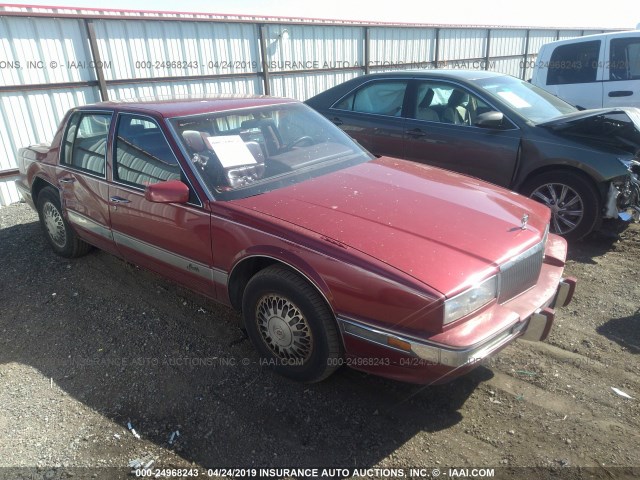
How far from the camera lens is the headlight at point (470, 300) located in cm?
226

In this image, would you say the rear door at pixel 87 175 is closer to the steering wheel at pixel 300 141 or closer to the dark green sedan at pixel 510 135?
the steering wheel at pixel 300 141

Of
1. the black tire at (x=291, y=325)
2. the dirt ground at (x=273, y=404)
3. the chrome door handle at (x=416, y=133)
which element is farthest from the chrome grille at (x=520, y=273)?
the chrome door handle at (x=416, y=133)

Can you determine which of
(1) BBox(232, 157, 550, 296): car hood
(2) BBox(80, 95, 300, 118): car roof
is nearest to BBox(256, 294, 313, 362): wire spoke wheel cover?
(1) BBox(232, 157, 550, 296): car hood

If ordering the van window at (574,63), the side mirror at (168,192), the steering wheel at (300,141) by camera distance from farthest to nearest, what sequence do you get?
the van window at (574,63), the steering wheel at (300,141), the side mirror at (168,192)

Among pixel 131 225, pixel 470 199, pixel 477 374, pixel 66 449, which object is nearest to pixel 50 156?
pixel 131 225

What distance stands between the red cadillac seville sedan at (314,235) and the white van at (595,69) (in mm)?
5295

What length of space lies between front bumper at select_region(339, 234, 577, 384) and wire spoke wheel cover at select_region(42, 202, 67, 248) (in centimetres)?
352

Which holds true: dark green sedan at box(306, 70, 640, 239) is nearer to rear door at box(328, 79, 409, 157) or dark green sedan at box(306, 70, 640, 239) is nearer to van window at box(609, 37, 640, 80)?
rear door at box(328, 79, 409, 157)

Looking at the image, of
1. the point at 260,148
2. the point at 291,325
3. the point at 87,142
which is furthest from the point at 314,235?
the point at 87,142

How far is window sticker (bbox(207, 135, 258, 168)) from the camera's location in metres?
3.22

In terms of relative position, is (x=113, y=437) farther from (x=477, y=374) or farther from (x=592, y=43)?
(x=592, y=43)

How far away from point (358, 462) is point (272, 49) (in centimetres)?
960

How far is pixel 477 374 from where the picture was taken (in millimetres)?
2957

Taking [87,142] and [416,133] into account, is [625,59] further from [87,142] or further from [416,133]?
[87,142]
